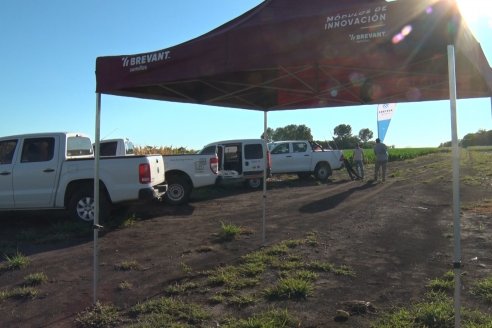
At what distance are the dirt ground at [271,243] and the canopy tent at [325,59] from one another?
55.9 inches

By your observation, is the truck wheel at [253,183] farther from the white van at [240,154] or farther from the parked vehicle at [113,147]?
the parked vehicle at [113,147]

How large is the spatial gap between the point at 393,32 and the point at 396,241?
15.6 feet

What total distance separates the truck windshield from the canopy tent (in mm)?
4614

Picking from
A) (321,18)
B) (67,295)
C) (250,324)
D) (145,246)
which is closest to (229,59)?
(321,18)

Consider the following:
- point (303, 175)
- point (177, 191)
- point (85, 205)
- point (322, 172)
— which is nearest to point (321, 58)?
point (85, 205)

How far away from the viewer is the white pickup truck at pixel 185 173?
13.6 m

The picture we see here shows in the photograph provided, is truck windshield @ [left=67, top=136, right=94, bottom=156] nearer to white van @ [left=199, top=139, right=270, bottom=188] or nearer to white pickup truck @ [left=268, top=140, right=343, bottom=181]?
white van @ [left=199, top=139, right=270, bottom=188]

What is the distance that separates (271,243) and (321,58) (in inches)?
163

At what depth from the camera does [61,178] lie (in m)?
10.4

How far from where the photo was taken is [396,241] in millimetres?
8234


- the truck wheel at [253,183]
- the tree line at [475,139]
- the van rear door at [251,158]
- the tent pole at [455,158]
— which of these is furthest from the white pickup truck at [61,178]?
the truck wheel at [253,183]

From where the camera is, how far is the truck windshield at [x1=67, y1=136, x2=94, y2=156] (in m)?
10.9

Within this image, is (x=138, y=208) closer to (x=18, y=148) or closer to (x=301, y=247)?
(x=18, y=148)

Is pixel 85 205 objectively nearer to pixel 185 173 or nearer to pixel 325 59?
pixel 185 173
